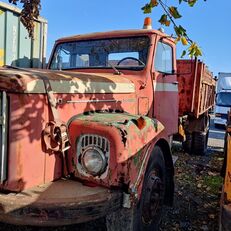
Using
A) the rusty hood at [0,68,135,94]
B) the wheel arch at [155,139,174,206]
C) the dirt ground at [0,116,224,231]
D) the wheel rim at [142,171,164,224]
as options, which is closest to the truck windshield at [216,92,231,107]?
the dirt ground at [0,116,224,231]

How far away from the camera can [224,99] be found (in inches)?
649

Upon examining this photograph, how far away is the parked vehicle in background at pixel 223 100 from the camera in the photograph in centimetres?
1591

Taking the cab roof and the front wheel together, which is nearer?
the front wheel

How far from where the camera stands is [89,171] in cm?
266

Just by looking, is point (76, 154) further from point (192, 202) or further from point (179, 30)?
point (192, 202)

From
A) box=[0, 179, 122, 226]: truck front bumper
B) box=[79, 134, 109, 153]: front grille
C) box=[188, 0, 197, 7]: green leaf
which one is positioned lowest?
box=[0, 179, 122, 226]: truck front bumper

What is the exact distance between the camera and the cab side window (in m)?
4.30

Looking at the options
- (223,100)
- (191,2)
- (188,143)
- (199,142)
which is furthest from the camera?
(223,100)

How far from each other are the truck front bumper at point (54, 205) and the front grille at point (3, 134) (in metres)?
0.18

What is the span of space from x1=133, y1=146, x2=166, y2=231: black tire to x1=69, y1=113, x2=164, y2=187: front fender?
336 millimetres

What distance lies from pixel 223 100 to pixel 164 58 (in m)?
12.8

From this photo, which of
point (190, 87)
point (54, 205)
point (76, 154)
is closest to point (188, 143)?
point (190, 87)

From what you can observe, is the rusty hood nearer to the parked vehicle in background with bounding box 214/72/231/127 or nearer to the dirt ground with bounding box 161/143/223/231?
the dirt ground with bounding box 161/143/223/231

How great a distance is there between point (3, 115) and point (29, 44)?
3527 millimetres
